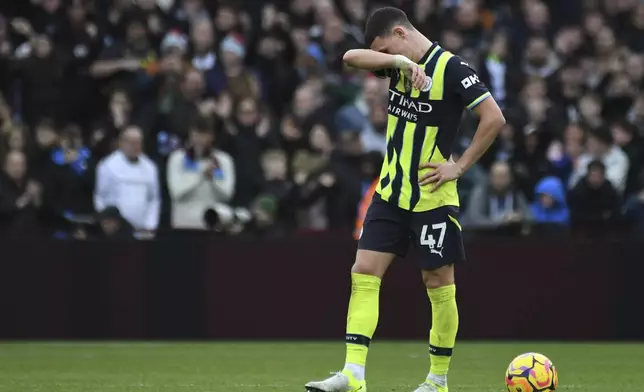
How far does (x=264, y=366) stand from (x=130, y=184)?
3957 millimetres

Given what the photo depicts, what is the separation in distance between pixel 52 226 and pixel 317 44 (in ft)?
16.4

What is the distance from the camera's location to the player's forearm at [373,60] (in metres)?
A: 8.39

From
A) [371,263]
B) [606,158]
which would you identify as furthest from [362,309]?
[606,158]

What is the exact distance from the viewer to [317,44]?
1812 centimetres

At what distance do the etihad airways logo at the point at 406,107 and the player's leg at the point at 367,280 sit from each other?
59 cm

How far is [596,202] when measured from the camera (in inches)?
600

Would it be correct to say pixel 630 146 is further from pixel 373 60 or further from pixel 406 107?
pixel 373 60

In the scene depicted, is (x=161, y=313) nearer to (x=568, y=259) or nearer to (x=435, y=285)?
(x=568, y=259)

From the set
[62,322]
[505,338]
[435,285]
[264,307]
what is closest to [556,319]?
[505,338]

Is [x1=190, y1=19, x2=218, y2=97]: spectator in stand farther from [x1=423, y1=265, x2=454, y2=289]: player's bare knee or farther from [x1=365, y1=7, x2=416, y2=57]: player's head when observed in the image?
[x1=423, y1=265, x2=454, y2=289]: player's bare knee

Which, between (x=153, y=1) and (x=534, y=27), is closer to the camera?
(x=153, y=1)

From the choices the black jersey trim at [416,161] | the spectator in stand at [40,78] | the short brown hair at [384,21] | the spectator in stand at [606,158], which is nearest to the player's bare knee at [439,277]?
the black jersey trim at [416,161]

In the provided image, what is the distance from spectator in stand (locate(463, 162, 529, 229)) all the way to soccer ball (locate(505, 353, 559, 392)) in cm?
645

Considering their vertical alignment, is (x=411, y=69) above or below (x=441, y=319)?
above
